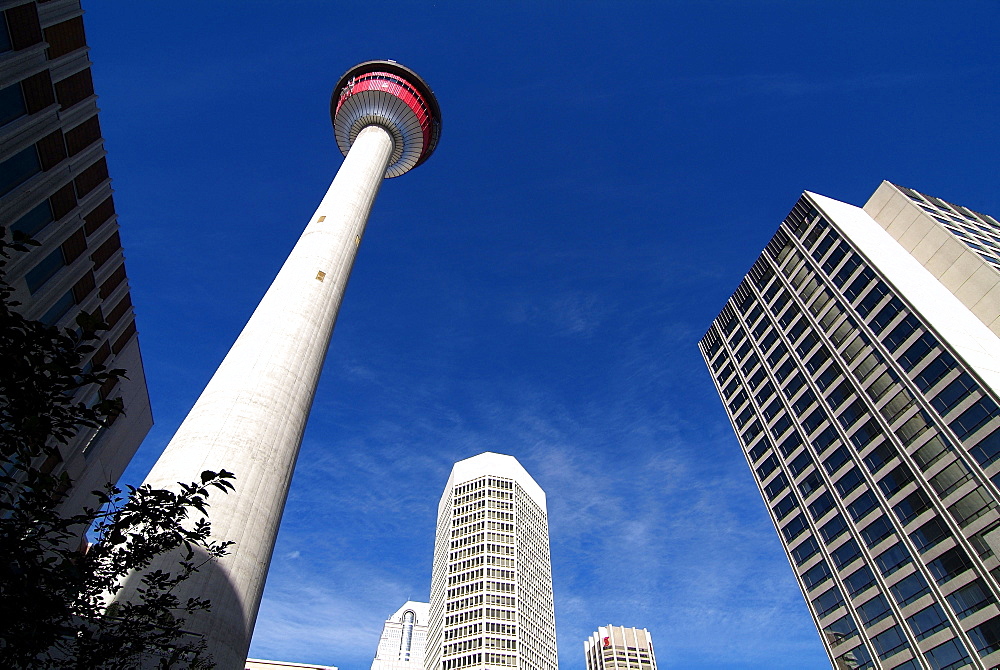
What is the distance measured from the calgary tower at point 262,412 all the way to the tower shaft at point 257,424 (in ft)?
0.20

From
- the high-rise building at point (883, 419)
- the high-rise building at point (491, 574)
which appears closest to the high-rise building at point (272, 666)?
the high-rise building at point (491, 574)

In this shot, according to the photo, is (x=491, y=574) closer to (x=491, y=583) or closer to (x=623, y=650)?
(x=491, y=583)

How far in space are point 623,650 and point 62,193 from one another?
674 feet

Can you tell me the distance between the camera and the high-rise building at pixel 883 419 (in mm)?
42344

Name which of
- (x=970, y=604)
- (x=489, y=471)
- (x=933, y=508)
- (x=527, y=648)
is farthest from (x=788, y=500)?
(x=489, y=471)

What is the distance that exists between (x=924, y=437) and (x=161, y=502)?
5521 centimetres

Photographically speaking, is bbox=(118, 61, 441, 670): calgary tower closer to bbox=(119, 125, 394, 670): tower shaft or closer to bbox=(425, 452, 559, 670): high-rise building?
bbox=(119, 125, 394, 670): tower shaft

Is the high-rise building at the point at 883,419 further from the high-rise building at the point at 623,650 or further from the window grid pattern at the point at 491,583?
the high-rise building at the point at 623,650

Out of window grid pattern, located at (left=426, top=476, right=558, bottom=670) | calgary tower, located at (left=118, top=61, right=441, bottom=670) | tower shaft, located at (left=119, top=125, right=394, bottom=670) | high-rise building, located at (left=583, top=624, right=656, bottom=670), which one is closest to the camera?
tower shaft, located at (left=119, top=125, right=394, bottom=670)

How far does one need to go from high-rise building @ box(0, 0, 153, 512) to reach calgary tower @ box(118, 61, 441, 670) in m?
5.34

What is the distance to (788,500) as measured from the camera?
60.0 m

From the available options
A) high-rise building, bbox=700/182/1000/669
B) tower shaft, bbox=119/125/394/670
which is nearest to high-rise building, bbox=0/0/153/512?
tower shaft, bbox=119/125/394/670

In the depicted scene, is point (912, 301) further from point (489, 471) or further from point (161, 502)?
point (489, 471)

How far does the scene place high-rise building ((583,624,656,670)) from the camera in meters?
187
